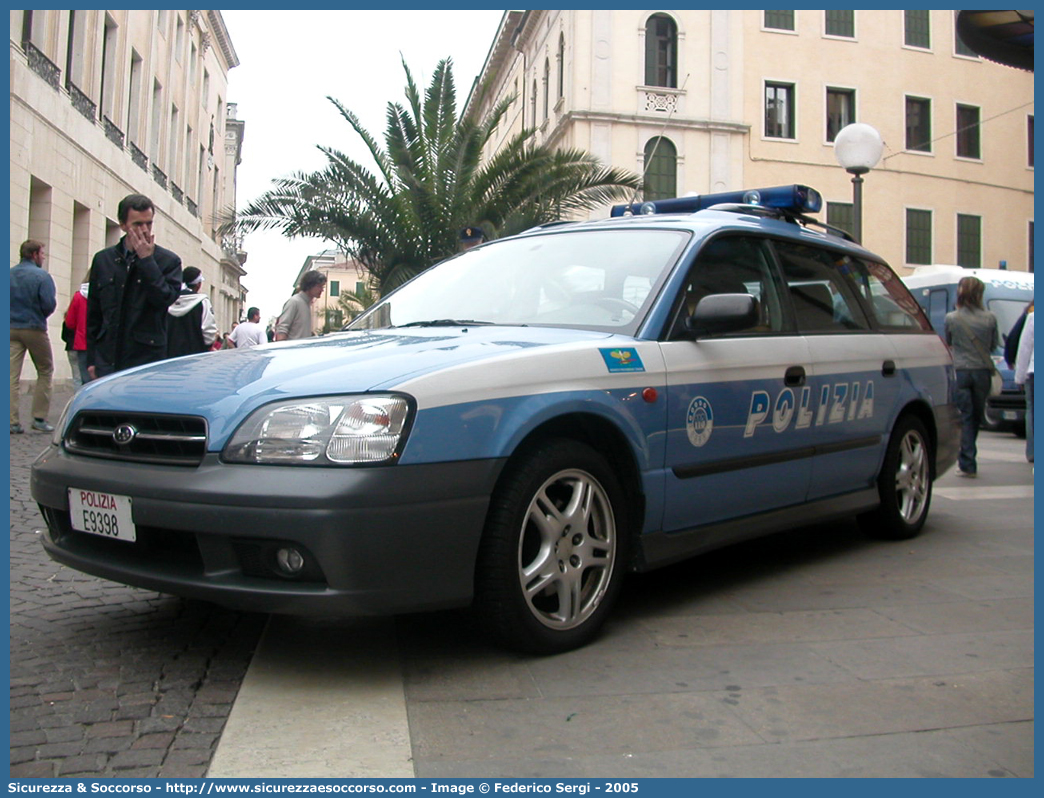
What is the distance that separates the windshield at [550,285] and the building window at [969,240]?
34.8 m

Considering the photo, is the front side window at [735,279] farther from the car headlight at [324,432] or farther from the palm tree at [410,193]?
the palm tree at [410,193]

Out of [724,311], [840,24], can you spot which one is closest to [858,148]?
[724,311]

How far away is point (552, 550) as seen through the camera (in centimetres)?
337

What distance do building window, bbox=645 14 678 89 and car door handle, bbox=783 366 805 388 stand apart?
102 ft

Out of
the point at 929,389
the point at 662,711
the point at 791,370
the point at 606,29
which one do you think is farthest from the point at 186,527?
the point at 606,29

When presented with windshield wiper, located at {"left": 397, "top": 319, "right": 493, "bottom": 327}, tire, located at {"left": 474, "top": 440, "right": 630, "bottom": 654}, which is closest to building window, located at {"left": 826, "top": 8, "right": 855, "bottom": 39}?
windshield wiper, located at {"left": 397, "top": 319, "right": 493, "bottom": 327}

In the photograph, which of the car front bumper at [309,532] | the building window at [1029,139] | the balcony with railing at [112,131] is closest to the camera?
the car front bumper at [309,532]

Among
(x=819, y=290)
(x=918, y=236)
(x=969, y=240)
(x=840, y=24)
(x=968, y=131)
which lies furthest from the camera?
(x=968, y=131)

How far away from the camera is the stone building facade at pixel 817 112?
33531 millimetres

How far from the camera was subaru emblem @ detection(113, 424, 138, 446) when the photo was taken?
10.5 ft

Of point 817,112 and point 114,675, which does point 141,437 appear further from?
point 817,112

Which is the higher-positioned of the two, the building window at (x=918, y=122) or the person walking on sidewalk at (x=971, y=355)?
the building window at (x=918, y=122)

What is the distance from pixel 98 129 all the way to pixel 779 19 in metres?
22.7

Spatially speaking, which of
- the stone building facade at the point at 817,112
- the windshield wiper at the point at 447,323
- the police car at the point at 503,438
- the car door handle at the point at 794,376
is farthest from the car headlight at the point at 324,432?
the stone building facade at the point at 817,112
